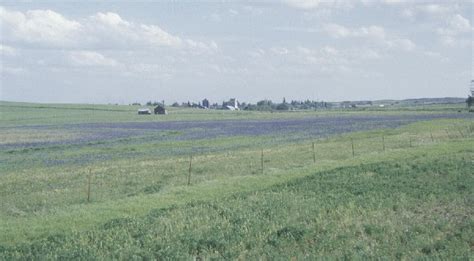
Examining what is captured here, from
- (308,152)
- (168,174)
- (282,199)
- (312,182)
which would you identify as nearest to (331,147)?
(308,152)

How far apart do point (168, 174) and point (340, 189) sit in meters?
11.1

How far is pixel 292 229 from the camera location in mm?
15328

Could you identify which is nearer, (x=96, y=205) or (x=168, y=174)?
(x=96, y=205)

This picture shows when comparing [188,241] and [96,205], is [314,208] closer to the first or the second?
[188,241]

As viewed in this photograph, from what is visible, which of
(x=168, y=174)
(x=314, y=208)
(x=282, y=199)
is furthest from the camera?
(x=168, y=174)

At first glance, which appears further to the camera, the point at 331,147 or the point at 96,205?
the point at 331,147

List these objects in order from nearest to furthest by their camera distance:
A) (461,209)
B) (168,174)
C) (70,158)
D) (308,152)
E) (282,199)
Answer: (461,209) → (282,199) → (168,174) → (308,152) → (70,158)

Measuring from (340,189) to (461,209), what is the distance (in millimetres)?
5322

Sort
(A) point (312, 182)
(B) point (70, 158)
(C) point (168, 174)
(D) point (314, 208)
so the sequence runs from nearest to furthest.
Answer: (D) point (314, 208) → (A) point (312, 182) → (C) point (168, 174) → (B) point (70, 158)

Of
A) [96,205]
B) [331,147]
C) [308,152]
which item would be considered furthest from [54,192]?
[331,147]

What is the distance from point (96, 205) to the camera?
67.9 feet

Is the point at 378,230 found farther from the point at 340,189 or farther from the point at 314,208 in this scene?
the point at 340,189

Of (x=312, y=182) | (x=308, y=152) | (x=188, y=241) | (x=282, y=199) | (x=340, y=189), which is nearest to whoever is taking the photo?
(x=188, y=241)

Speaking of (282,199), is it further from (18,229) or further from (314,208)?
(18,229)
